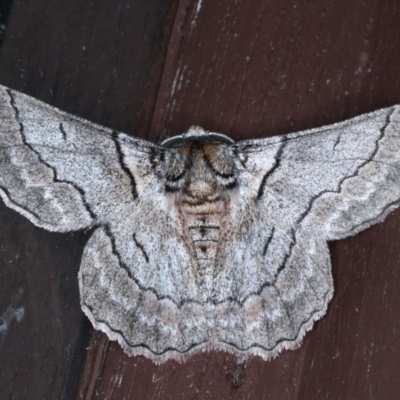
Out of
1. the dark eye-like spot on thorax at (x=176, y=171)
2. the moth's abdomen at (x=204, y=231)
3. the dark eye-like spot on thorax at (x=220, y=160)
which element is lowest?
the moth's abdomen at (x=204, y=231)

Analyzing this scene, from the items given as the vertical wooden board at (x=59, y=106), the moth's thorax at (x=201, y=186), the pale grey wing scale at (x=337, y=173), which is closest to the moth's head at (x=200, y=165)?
the moth's thorax at (x=201, y=186)

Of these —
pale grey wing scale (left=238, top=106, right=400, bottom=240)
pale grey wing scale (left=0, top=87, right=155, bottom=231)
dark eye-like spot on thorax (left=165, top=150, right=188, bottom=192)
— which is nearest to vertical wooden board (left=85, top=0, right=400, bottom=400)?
pale grey wing scale (left=238, top=106, right=400, bottom=240)

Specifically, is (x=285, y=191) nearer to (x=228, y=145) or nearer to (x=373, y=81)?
(x=228, y=145)

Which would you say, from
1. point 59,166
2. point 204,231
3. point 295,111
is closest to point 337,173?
point 295,111

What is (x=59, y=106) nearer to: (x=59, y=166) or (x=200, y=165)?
(x=59, y=166)

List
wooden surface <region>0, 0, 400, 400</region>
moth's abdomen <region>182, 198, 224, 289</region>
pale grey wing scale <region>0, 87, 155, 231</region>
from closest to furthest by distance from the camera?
pale grey wing scale <region>0, 87, 155, 231</region> < wooden surface <region>0, 0, 400, 400</region> < moth's abdomen <region>182, 198, 224, 289</region>

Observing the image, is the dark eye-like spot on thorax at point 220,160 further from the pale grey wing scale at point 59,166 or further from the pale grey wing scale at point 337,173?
the pale grey wing scale at point 59,166

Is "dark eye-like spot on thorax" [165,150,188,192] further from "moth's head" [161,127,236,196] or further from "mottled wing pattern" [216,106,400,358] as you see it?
"mottled wing pattern" [216,106,400,358]

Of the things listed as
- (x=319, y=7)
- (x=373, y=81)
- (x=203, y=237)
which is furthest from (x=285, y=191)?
(x=319, y=7)
